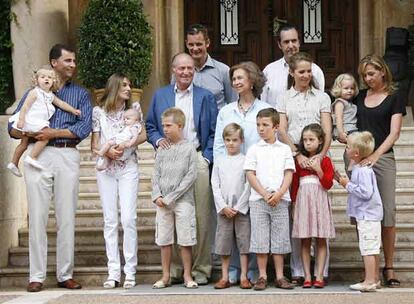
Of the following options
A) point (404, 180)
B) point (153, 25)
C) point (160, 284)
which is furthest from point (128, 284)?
point (153, 25)

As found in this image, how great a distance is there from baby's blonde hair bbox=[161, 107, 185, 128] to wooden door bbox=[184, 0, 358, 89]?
5.95 metres

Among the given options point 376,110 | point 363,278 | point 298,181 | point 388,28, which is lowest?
point 363,278

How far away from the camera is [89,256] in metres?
10.3

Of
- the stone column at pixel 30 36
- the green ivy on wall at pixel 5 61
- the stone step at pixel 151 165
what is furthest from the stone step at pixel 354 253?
the green ivy on wall at pixel 5 61

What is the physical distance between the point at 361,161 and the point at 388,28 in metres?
5.33

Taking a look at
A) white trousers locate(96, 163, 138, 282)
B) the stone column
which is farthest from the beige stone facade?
white trousers locate(96, 163, 138, 282)

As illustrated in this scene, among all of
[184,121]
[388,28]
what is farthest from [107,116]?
[388,28]

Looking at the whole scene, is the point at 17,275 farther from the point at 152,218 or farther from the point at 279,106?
the point at 279,106

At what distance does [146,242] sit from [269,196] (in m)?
1.85

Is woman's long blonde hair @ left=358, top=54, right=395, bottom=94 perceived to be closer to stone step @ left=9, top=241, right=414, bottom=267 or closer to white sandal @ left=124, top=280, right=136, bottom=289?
stone step @ left=9, top=241, right=414, bottom=267

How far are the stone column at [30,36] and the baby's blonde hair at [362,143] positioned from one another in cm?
565

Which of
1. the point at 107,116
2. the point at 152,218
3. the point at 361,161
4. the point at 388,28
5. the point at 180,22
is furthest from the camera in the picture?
the point at 180,22

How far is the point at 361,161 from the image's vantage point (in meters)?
9.13

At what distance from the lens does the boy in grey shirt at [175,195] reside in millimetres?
9336
